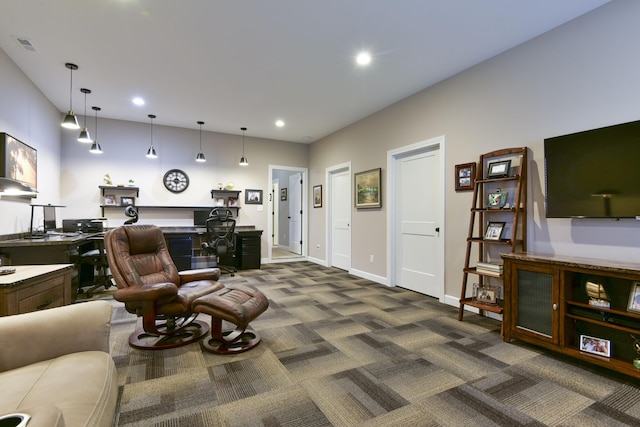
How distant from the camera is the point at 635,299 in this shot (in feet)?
6.52

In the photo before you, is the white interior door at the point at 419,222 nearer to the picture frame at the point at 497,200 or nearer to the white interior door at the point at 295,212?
the picture frame at the point at 497,200

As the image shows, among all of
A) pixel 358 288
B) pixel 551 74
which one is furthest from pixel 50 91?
pixel 551 74

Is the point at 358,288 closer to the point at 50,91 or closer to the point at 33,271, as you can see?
the point at 33,271

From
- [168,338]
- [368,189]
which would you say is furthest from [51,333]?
[368,189]

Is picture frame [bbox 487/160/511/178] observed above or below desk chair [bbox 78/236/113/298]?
above

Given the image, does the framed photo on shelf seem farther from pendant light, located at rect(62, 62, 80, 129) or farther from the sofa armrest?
the sofa armrest

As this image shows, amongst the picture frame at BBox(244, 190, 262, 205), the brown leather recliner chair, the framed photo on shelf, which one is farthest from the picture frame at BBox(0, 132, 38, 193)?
the picture frame at BBox(244, 190, 262, 205)

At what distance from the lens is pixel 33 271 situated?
Result: 6.62 feet

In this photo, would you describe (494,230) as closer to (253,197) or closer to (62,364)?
(62,364)

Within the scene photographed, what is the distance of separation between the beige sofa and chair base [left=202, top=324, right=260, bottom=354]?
1090mm

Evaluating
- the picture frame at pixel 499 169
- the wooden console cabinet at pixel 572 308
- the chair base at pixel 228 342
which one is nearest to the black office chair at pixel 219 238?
the chair base at pixel 228 342

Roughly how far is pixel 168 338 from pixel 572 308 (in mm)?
3367

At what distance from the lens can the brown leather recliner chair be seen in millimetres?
2426

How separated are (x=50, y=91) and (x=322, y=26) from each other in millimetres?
4160
